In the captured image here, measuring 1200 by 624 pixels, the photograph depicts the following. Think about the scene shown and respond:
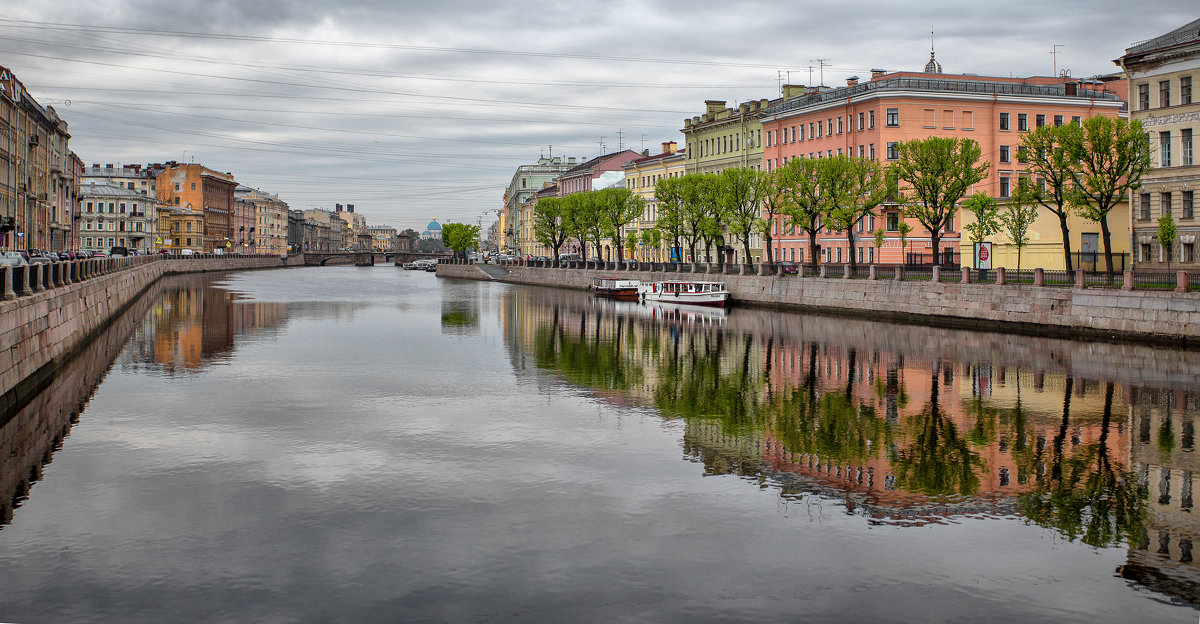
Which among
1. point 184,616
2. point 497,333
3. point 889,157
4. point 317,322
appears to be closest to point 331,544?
point 184,616

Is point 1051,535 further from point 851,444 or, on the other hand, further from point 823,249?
point 823,249

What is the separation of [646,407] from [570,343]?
19.1 m

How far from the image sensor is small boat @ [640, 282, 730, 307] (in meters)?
72.8

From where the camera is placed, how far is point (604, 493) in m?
17.6

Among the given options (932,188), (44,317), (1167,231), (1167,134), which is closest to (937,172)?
(932,188)

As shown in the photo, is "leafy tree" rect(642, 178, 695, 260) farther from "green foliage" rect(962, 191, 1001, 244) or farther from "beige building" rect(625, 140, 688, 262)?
"green foliage" rect(962, 191, 1001, 244)

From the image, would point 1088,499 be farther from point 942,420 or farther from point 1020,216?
point 1020,216

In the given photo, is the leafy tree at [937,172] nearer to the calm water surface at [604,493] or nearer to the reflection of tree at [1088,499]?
the calm water surface at [604,493]

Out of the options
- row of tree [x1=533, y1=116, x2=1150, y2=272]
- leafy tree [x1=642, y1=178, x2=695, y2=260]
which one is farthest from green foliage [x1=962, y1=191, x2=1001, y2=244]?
leafy tree [x1=642, y1=178, x2=695, y2=260]

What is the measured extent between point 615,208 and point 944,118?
3937 cm

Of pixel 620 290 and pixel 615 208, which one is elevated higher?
pixel 615 208

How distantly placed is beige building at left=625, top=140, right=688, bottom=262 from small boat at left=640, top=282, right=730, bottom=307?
3941 centimetres

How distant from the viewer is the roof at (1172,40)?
5197 centimetres

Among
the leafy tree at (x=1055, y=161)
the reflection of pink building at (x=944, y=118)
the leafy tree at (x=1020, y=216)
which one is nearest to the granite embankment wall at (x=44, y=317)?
the leafy tree at (x=1055, y=161)
